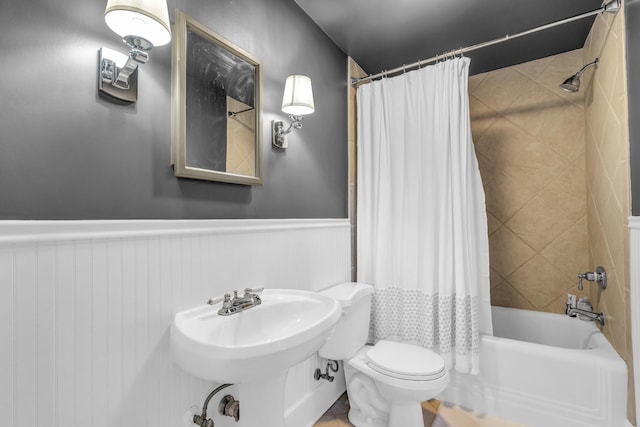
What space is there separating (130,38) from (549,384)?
2.44 meters

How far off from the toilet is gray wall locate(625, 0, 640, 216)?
4.01ft

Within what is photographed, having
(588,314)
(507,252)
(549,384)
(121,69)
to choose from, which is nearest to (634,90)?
(588,314)

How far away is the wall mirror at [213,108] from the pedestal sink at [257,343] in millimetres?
555

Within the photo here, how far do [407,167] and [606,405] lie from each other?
163cm

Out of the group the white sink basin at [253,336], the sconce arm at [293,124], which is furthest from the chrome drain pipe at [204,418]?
the sconce arm at [293,124]

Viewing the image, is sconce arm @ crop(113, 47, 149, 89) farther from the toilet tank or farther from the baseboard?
the baseboard

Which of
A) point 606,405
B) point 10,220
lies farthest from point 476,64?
point 10,220

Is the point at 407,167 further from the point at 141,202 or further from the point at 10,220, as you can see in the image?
the point at 10,220

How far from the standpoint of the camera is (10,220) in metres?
0.77

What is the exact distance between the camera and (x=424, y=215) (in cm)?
204

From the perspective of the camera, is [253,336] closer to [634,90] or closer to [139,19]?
[139,19]

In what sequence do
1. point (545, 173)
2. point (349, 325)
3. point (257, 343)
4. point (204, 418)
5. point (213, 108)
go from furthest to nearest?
point (545, 173) → point (349, 325) → point (213, 108) → point (204, 418) → point (257, 343)

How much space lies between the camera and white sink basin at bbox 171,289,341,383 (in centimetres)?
85

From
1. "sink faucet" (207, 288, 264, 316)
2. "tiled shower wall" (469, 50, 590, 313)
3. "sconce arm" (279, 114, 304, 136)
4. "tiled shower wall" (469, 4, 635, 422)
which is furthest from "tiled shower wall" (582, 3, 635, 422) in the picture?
"sink faucet" (207, 288, 264, 316)
